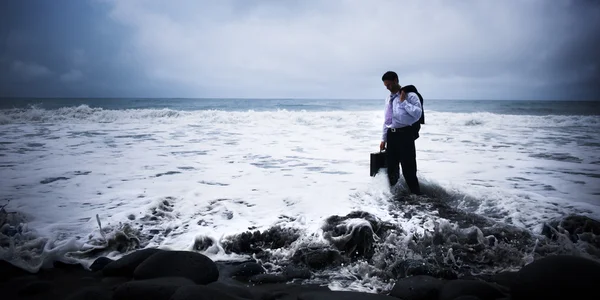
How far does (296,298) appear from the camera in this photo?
261 cm

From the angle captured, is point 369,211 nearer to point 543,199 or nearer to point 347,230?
point 347,230

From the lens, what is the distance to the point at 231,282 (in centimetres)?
294

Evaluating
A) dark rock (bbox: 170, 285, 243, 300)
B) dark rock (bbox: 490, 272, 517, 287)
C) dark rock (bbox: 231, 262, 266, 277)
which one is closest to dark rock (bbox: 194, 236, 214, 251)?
dark rock (bbox: 231, 262, 266, 277)

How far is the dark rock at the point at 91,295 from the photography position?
2371 mm

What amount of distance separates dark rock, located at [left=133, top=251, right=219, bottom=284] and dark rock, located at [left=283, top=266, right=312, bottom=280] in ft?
2.01

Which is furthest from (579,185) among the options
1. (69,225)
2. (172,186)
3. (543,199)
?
(69,225)

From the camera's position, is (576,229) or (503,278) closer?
(503,278)

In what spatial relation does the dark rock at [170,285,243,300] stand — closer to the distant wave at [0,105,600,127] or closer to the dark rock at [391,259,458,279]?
the dark rock at [391,259,458,279]

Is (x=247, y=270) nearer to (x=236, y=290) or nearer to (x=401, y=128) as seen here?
(x=236, y=290)

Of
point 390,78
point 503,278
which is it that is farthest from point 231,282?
point 390,78

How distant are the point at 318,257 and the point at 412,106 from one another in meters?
2.47

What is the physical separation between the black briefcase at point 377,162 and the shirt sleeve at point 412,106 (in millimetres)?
888

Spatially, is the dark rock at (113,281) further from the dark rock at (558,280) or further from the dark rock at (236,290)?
the dark rock at (558,280)

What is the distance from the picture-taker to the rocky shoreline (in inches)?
90.4
